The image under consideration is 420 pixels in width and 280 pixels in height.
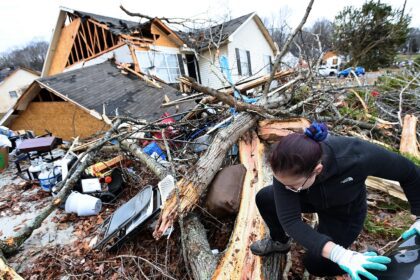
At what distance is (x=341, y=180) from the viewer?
1.52m

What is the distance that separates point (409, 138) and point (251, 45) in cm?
1397

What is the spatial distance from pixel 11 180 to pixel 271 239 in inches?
228

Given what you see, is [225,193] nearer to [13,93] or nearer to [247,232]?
[247,232]

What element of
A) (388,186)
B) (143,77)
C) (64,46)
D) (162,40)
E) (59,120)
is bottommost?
(388,186)

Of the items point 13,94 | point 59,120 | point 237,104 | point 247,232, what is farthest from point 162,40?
point 13,94

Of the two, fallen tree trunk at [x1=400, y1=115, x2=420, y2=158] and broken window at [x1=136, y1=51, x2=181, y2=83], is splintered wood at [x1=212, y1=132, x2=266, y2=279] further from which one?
Result: broken window at [x1=136, y1=51, x2=181, y2=83]

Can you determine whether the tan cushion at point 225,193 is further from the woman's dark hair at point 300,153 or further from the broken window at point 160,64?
the broken window at point 160,64

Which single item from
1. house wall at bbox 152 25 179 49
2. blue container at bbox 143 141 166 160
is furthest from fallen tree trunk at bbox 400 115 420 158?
house wall at bbox 152 25 179 49

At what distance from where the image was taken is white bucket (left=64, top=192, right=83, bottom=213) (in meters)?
3.61

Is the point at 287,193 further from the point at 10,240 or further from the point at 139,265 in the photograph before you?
the point at 10,240

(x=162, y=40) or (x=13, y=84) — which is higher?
(x=162, y=40)

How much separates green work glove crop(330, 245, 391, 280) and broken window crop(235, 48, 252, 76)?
1441cm

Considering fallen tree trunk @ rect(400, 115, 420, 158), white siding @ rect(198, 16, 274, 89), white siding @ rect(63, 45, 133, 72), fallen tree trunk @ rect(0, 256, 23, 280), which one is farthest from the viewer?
white siding @ rect(198, 16, 274, 89)

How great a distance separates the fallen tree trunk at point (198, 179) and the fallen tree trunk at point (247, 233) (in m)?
0.35
